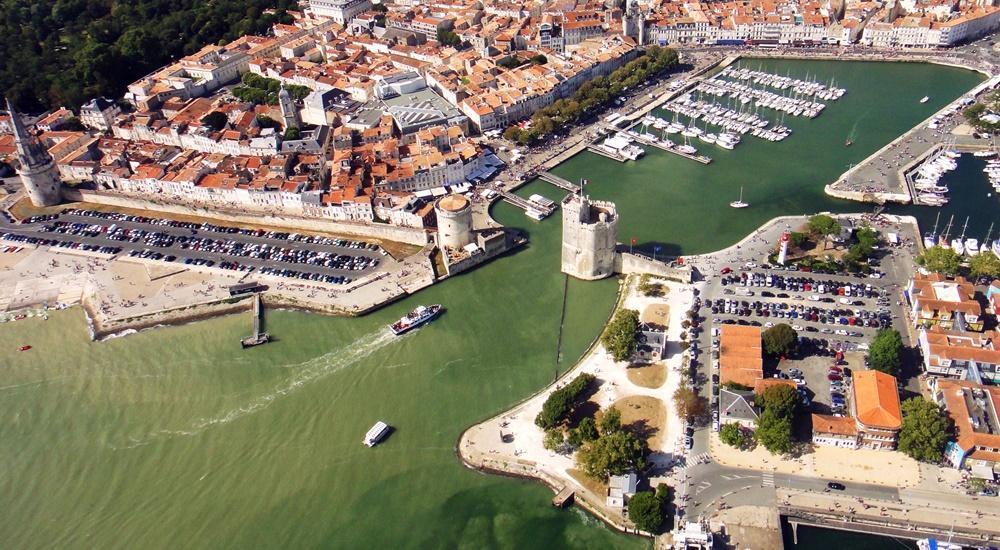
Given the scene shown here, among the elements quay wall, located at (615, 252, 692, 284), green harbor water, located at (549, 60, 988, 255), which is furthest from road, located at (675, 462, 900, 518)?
green harbor water, located at (549, 60, 988, 255)

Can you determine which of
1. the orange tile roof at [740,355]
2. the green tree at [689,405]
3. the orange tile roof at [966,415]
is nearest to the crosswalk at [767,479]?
the green tree at [689,405]

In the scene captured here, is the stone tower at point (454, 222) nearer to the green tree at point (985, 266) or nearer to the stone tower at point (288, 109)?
the stone tower at point (288, 109)

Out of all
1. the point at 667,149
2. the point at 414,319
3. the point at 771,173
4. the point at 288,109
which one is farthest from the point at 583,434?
the point at 288,109

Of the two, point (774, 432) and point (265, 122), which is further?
point (265, 122)

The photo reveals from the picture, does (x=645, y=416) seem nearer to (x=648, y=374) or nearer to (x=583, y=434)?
(x=648, y=374)

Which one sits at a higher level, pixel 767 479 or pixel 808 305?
pixel 808 305

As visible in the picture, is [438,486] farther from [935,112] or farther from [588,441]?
[935,112]
